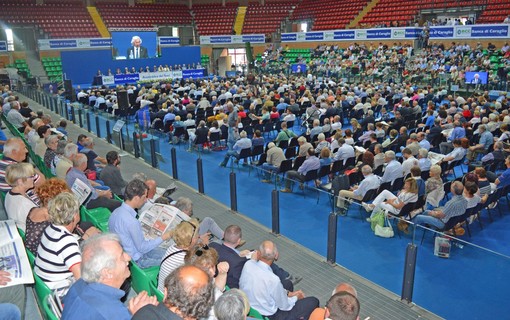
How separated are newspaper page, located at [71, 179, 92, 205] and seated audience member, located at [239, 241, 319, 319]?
2.77 metres

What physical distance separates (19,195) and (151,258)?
68.8 inches

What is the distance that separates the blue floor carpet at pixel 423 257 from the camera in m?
5.17

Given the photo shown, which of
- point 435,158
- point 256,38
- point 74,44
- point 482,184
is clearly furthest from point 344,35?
point 482,184

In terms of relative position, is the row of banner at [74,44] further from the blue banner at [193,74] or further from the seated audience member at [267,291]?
the seated audience member at [267,291]

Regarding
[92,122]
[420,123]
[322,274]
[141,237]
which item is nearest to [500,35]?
[420,123]

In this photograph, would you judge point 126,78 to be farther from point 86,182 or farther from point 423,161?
point 86,182

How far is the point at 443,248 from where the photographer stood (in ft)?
17.9

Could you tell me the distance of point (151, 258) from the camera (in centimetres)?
516

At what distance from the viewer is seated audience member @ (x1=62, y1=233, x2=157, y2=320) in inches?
109

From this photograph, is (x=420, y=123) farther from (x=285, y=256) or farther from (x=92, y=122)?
(x=92, y=122)

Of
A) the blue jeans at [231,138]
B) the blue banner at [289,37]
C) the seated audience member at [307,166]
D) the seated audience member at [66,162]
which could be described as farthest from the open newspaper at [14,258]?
the blue banner at [289,37]

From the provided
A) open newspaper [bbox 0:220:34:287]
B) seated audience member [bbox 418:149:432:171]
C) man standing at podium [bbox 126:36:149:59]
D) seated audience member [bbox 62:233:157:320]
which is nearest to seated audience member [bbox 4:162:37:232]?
open newspaper [bbox 0:220:34:287]

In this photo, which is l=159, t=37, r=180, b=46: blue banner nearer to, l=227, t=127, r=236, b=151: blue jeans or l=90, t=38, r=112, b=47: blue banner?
l=90, t=38, r=112, b=47: blue banner

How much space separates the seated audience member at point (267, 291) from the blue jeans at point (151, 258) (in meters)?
1.27
